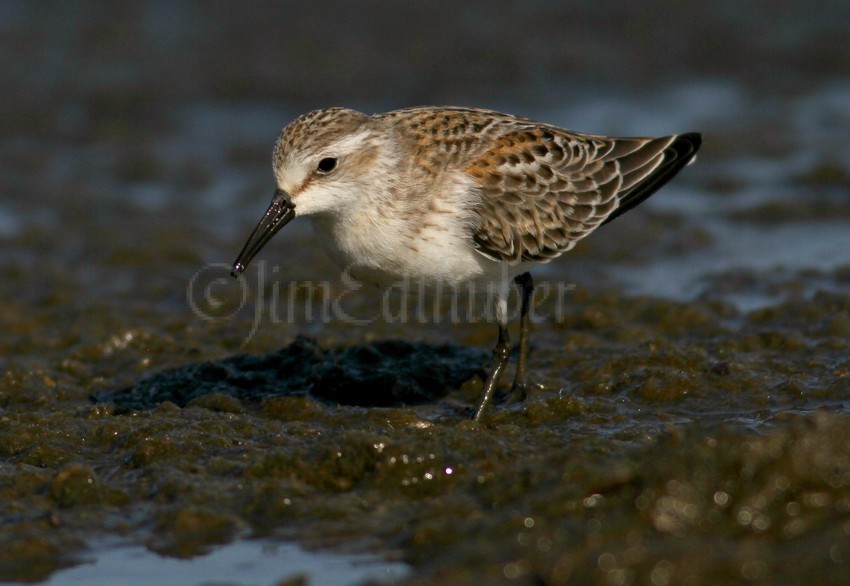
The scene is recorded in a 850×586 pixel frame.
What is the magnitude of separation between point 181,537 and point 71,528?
0.54 m

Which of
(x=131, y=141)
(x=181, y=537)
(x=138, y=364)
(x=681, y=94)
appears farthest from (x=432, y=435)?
(x=681, y=94)

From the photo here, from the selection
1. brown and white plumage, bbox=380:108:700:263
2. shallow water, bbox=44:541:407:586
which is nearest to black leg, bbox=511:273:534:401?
brown and white plumage, bbox=380:108:700:263

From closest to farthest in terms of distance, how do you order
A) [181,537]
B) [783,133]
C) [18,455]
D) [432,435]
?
[181,537], [432,435], [18,455], [783,133]

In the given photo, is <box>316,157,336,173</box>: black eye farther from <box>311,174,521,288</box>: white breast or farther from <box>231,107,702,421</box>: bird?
<box>311,174,521,288</box>: white breast

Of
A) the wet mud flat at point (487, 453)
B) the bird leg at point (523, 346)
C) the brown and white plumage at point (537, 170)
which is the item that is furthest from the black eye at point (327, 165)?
the bird leg at point (523, 346)

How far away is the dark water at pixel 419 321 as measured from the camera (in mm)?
4844

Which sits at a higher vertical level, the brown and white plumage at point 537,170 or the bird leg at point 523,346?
the brown and white plumage at point 537,170

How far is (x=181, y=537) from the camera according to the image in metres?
5.53

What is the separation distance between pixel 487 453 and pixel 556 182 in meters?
2.58

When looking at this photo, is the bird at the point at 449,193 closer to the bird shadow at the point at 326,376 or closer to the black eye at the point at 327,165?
the black eye at the point at 327,165

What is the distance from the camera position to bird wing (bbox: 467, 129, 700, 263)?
7414 mm

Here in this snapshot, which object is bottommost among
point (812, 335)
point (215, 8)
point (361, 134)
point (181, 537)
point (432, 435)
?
point (181, 537)

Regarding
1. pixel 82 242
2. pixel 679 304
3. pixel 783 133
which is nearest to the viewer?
pixel 679 304

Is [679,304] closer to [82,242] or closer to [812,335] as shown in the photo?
[812,335]
